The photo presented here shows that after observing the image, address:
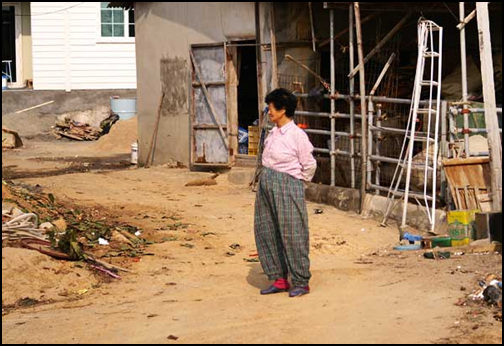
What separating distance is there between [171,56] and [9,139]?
7.16 meters

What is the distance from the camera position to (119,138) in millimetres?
22938

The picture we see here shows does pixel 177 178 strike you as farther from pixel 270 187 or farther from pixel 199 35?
pixel 270 187

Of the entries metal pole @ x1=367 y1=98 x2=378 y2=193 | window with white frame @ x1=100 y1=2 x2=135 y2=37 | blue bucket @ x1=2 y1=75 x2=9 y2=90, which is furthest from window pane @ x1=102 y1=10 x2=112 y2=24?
metal pole @ x1=367 y1=98 x2=378 y2=193

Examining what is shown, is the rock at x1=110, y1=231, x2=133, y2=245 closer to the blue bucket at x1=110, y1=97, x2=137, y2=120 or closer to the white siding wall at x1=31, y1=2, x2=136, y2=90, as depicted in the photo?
the blue bucket at x1=110, y1=97, x2=137, y2=120

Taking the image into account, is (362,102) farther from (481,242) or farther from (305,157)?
(305,157)

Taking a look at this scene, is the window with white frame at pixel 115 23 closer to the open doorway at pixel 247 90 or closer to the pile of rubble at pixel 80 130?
the pile of rubble at pixel 80 130

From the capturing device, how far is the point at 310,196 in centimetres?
1332

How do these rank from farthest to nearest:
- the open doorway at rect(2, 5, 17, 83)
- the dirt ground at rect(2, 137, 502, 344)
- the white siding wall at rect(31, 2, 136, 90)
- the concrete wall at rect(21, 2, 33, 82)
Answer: the open doorway at rect(2, 5, 17, 83)
the concrete wall at rect(21, 2, 33, 82)
the white siding wall at rect(31, 2, 136, 90)
the dirt ground at rect(2, 137, 502, 344)

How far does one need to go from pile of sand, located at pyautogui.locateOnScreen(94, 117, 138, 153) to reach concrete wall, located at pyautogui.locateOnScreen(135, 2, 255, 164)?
168 inches

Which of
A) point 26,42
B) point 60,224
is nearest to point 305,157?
point 60,224

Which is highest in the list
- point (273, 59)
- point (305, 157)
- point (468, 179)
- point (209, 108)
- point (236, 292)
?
point (273, 59)

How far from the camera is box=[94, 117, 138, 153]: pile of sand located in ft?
74.2

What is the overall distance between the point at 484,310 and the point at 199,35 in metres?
10.8

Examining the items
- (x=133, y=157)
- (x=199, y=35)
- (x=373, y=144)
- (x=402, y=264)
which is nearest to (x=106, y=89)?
(x=133, y=157)
